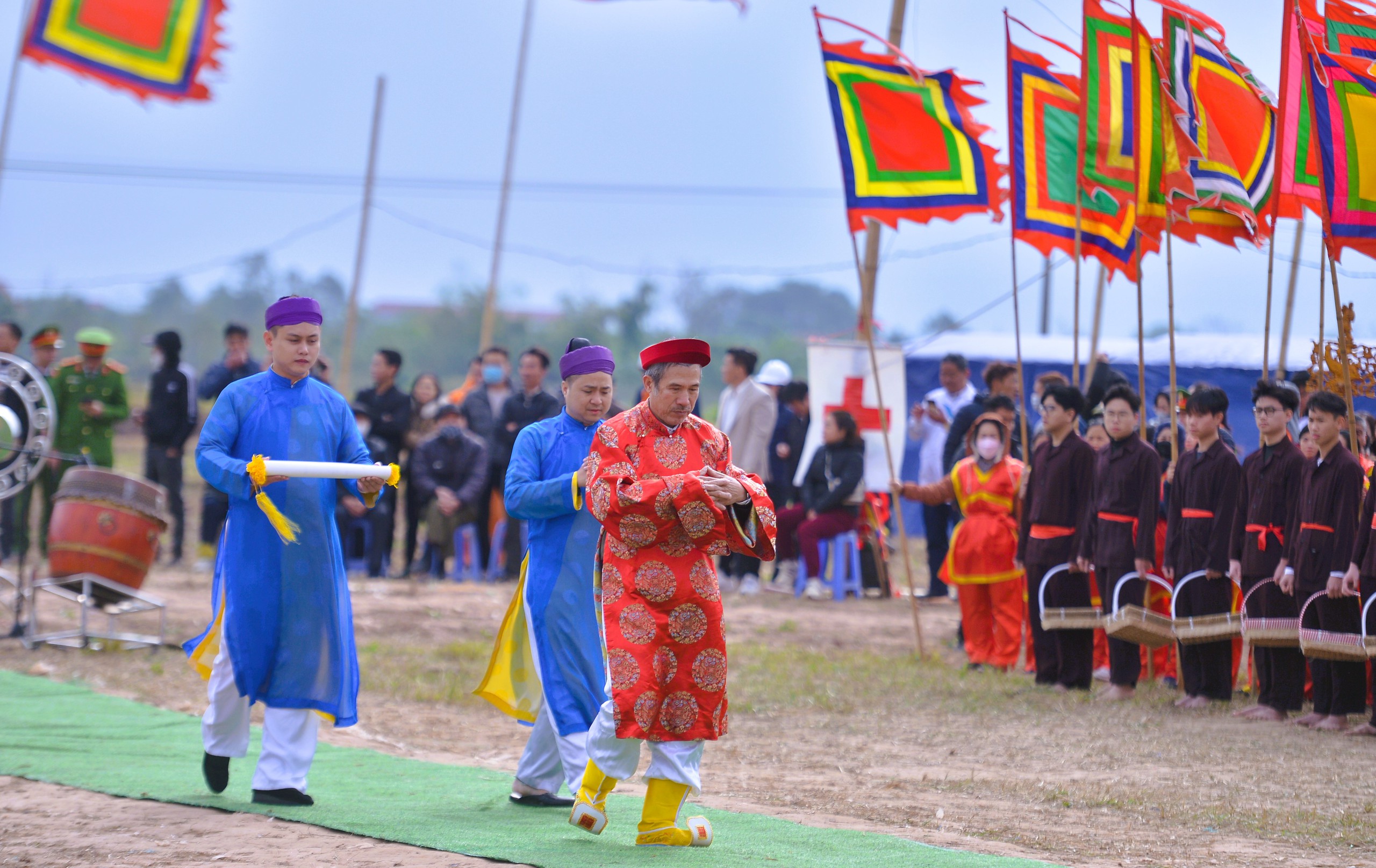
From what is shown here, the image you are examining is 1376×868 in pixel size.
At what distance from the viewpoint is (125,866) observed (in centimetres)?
443

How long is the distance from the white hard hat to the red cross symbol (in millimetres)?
2059

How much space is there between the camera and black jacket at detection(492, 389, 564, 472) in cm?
1205

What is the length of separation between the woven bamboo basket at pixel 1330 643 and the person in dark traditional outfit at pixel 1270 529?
32 centimetres

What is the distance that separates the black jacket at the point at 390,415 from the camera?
13148 mm

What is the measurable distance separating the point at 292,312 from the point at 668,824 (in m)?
2.36

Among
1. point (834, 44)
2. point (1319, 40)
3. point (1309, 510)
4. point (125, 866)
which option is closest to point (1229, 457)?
point (1309, 510)

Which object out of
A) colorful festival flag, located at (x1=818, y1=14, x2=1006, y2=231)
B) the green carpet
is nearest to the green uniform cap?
the green carpet

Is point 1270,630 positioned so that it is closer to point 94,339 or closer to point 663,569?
point 663,569

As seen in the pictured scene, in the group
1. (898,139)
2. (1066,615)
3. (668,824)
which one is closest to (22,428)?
(898,139)

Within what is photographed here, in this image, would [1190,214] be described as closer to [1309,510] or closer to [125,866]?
[1309,510]

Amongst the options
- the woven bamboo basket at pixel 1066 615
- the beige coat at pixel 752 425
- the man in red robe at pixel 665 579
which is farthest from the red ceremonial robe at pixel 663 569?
the beige coat at pixel 752 425

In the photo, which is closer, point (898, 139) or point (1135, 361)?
point (898, 139)

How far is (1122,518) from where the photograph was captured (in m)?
8.23

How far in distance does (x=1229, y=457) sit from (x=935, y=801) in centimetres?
310
